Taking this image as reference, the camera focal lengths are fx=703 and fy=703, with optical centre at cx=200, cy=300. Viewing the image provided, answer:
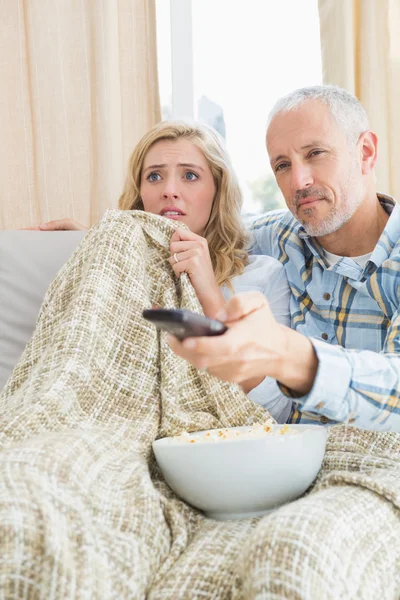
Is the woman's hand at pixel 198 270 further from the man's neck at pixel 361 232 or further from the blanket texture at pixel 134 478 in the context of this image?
the man's neck at pixel 361 232

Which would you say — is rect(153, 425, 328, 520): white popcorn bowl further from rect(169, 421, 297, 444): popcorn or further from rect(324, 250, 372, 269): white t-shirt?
rect(324, 250, 372, 269): white t-shirt

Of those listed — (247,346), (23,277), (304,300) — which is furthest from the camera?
(23,277)

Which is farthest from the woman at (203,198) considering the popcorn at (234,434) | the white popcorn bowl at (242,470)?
the white popcorn bowl at (242,470)

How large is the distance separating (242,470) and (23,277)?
0.86 m

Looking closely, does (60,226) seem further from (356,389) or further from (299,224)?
(356,389)

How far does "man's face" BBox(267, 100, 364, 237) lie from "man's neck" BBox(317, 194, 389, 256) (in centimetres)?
3

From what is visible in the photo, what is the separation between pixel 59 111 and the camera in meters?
2.11

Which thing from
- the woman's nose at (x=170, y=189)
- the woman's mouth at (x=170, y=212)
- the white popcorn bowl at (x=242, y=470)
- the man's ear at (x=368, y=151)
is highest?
the man's ear at (x=368, y=151)

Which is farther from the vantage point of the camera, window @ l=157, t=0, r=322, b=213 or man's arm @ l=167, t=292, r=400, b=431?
window @ l=157, t=0, r=322, b=213

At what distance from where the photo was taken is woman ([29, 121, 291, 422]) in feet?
5.26

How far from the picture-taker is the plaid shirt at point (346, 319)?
1.00 m

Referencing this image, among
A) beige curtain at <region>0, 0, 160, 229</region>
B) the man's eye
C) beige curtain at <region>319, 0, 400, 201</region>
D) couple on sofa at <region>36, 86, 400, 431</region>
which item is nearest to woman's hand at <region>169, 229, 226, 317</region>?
couple on sofa at <region>36, 86, 400, 431</region>

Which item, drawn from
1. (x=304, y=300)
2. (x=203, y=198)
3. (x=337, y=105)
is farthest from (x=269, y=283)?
(x=337, y=105)

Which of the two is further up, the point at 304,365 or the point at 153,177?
the point at 153,177
